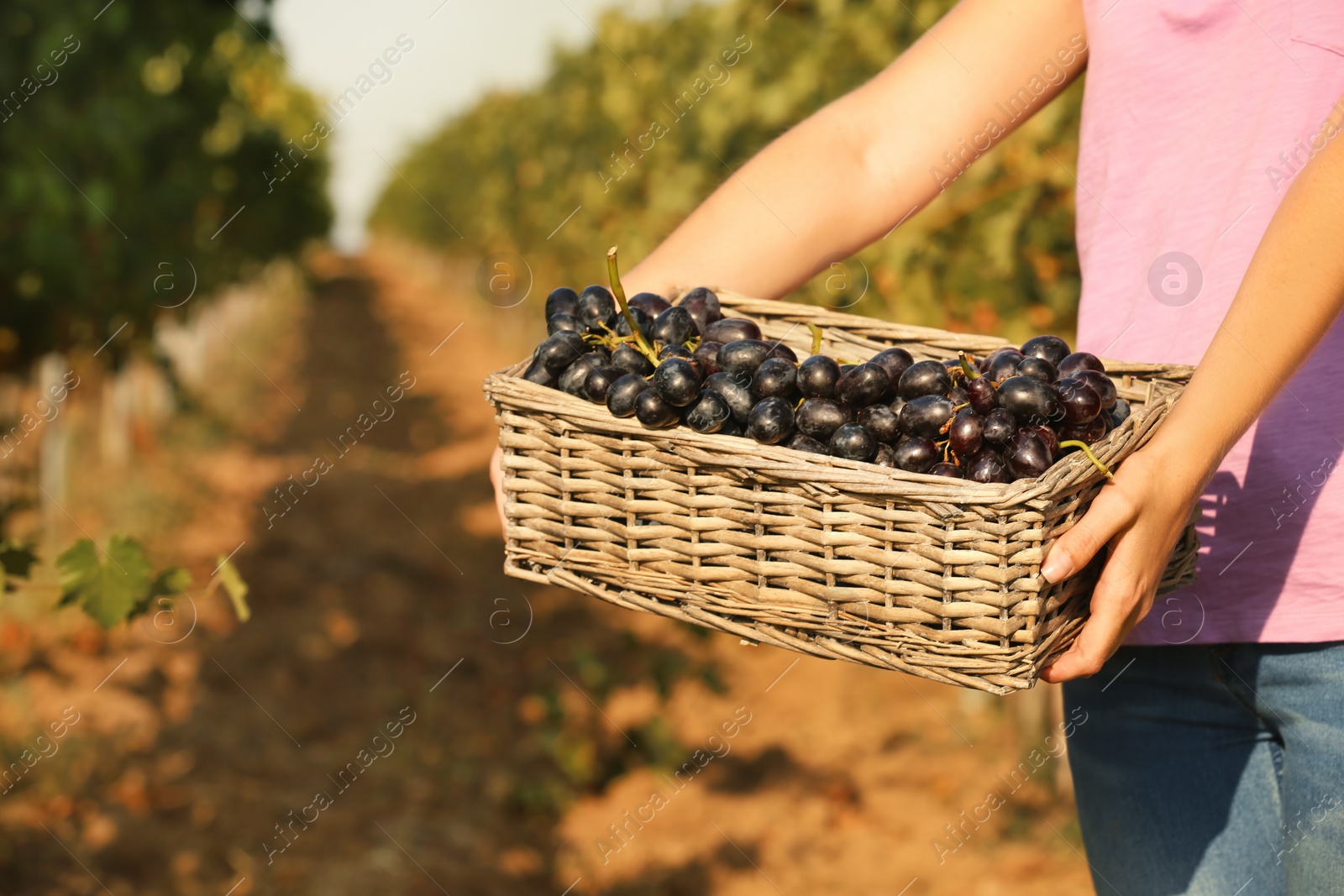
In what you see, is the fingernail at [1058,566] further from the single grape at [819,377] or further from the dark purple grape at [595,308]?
the dark purple grape at [595,308]

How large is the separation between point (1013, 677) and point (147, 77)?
19.2ft

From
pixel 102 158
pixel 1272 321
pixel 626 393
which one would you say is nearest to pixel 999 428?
pixel 1272 321

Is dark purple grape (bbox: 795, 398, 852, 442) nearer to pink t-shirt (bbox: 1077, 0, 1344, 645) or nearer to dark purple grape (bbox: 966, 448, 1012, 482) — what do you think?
dark purple grape (bbox: 966, 448, 1012, 482)

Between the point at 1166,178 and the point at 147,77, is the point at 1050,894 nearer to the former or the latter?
the point at 1166,178

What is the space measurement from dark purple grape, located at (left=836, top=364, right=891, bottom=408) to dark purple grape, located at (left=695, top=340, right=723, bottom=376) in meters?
0.15

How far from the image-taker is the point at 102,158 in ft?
16.5

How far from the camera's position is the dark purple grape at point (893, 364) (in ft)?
4.06

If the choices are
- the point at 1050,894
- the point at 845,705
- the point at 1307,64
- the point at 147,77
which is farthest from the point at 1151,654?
the point at 147,77

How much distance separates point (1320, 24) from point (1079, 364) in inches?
16.3

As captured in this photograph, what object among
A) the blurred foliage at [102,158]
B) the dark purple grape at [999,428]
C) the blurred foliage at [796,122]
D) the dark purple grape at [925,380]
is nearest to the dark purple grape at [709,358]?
the dark purple grape at [925,380]

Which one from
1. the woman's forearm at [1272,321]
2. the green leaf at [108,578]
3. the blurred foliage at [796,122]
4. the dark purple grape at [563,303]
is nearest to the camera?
the woman's forearm at [1272,321]

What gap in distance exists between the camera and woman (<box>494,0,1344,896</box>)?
3.27 ft

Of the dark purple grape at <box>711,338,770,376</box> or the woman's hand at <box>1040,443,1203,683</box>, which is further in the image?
the dark purple grape at <box>711,338,770,376</box>

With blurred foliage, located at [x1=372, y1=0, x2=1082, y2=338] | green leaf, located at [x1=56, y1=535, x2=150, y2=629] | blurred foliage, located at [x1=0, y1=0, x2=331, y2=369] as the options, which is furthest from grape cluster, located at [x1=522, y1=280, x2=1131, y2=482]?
blurred foliage, located at [x1=0, y1=0, x2=331, y2=369]
